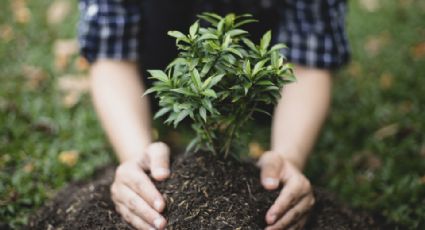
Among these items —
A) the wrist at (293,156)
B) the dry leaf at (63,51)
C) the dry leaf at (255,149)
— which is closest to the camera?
the wrist at (293,156)

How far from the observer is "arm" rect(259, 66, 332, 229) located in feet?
5.83

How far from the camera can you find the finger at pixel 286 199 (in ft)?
5.62

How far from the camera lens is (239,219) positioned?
1.63 m

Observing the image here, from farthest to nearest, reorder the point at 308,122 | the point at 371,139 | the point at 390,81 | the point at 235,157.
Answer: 1. the point at 390,81
2. the point at 371,139
3. the point at 308,122
4. the point at 235,157

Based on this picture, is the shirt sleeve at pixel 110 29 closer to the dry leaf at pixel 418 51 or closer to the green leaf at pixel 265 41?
the green leaf at pixel 265 41

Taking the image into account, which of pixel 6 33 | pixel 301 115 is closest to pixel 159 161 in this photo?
pixel 301 115

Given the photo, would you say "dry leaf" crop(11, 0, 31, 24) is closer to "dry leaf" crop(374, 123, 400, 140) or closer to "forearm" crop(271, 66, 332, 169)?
"forearm" crop(271, 66, 332, 169)

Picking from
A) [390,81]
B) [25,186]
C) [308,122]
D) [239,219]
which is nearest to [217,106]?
[239,219]

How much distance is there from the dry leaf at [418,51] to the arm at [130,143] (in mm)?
2553

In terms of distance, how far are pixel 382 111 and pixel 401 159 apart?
1.80 feet

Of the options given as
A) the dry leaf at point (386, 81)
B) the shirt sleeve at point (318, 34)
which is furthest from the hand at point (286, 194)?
the dry leaf at point (386, 81)

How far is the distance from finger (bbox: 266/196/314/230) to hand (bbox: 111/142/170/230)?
0.45 metres

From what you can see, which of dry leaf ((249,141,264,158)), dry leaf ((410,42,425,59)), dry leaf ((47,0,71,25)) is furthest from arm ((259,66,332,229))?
dry leaf ((47,0,71,25))

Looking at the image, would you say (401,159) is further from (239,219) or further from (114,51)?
(114,51)
